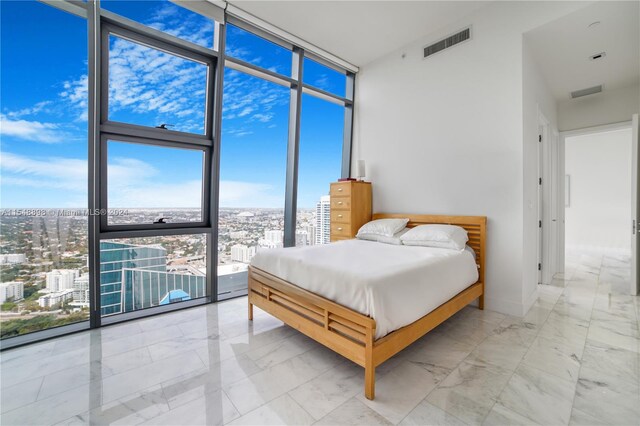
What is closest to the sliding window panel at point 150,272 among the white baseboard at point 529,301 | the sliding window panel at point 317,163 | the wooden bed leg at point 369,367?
the sliding window panel at point 317,163

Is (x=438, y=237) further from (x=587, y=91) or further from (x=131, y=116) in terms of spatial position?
(x=587, y=91)

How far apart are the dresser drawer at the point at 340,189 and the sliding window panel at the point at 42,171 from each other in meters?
2.83


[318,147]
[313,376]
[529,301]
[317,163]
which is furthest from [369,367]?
[318,147]

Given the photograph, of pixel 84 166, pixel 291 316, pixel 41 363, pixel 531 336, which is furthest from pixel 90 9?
pixel 531 336

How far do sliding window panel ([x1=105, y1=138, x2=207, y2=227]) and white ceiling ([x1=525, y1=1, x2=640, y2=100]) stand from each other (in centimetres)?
385

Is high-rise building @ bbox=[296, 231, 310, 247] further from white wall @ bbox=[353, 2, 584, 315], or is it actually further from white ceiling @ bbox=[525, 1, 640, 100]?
white ceiling @ bbox=[525, 1, 640, 100]

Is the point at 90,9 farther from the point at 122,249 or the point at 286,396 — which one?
the point at 286,396

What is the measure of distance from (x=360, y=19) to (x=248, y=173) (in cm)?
234

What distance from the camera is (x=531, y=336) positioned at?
236 centimetres

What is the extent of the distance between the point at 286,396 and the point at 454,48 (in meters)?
3.90

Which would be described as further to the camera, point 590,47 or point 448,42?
point 448,42

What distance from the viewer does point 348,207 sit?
12.8ft

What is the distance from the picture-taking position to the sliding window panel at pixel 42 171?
2.28 m

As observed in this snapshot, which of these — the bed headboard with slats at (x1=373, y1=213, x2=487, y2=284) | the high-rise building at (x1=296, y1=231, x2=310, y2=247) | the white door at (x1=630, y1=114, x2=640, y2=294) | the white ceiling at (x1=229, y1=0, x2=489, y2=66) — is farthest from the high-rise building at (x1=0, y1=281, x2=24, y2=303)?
the white door at (x1=630, y1=114, x2=640, y2=294)
